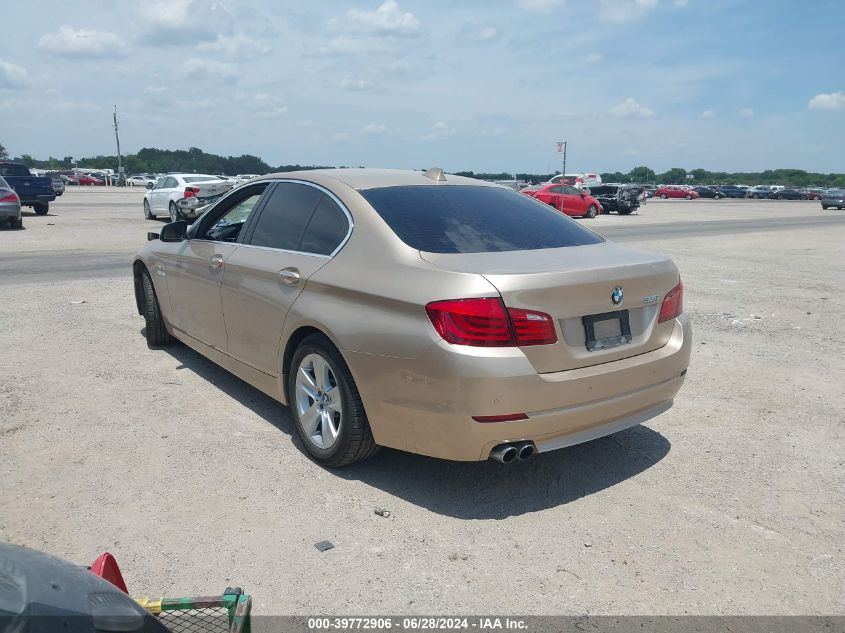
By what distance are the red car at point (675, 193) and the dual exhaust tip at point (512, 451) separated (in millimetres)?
73941

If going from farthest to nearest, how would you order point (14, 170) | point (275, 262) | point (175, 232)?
point (14, 170) < point (175, 232) < point (275, 262)

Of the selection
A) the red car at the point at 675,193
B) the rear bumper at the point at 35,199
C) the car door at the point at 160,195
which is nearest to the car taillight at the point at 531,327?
the car door at the point at 160,195

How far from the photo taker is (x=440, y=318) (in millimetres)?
3375

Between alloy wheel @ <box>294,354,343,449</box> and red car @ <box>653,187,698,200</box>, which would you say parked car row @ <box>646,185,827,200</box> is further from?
alloy wheel @ <box>294,354,343,449</box>

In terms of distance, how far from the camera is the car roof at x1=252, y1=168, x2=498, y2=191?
449 centimetres

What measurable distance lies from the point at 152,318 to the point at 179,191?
1699cm

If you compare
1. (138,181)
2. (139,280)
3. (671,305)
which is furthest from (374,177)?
(138,181)

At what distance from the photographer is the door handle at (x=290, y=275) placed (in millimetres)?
4262

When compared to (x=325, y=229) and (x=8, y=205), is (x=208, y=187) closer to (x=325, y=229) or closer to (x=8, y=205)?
(x=8, y=205)

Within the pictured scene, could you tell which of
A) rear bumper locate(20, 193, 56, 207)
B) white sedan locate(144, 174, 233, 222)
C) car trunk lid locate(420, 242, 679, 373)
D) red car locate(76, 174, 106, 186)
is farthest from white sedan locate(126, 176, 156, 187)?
car trunk lid locate(420, 242, 679, 373)

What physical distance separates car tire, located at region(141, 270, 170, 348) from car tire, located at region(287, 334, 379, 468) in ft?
9.06

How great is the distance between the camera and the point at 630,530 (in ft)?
11.5

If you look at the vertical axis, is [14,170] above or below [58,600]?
above

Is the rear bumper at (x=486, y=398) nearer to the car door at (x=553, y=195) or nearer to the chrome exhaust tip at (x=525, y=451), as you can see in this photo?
the chrome exhaust tip at (x=525, y=451)
